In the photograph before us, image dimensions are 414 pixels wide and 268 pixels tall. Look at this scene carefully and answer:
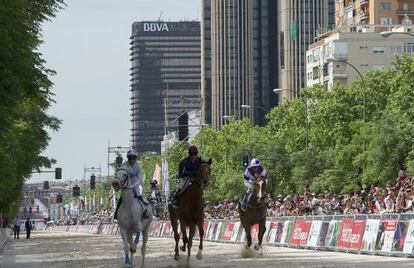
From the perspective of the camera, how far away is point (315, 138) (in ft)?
347

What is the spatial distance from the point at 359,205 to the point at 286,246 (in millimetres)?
8505

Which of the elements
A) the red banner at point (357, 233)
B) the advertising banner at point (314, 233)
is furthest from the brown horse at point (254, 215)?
the advertising banner at point (314, 233)

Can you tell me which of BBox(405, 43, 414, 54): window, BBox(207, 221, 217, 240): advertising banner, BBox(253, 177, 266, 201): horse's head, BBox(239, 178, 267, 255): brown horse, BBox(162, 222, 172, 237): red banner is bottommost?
BBox(162, 222, 172, 237): red banner

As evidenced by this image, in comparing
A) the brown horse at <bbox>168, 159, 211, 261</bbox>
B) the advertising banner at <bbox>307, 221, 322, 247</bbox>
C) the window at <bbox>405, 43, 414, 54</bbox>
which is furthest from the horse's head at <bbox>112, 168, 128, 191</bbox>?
the window at <bbox>405, 43, 414, 54</bbox>

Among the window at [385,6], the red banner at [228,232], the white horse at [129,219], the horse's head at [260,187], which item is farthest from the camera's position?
the window at [385,6]

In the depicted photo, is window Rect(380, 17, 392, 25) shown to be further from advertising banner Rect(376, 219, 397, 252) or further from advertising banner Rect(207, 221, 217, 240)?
advertising banner Rect(376, 219, 397, 252)

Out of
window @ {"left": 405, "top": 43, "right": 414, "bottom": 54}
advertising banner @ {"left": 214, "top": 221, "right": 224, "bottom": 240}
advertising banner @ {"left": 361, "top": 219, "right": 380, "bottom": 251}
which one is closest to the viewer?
advertising banner @ {"left": 361, "top": 219, "right": 380, "bottom": 251}

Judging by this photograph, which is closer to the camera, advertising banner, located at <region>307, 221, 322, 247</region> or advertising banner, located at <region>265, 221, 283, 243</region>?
advertising banner, located at <region>307, 221, 322, 247</region>

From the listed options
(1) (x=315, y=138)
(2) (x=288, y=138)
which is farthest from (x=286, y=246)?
(2) (x=288, y=138)

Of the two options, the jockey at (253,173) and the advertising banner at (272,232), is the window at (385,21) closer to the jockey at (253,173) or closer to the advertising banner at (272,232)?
the advertising banner at (272,232)

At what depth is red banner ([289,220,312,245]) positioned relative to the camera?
42.5 m

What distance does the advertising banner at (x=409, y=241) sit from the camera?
31766 mm

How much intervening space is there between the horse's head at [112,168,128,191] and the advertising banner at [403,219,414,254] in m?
7.02

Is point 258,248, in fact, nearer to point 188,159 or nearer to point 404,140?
point 188,159
